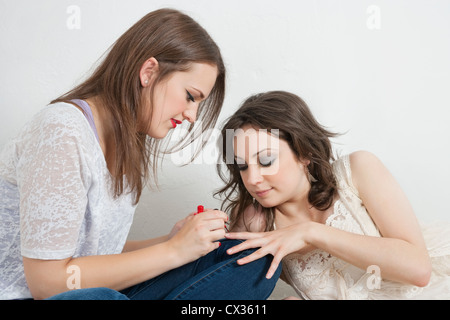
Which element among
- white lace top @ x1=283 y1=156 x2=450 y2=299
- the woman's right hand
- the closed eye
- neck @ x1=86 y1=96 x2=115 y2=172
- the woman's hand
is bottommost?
white lace top @ x1=283 y1=156 x2=450 y2=299

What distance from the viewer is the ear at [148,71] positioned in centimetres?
125

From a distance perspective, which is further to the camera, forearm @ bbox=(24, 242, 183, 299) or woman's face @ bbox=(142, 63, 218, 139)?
woman's face @ bbox=(142, 63, 218, 139)

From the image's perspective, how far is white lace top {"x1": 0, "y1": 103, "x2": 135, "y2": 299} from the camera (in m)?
1.03

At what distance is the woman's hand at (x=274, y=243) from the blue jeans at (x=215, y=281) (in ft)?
0.08

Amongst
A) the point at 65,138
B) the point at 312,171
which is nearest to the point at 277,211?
the point at 312,171

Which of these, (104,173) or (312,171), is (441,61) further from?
(104,173)

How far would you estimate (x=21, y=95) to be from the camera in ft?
6.40

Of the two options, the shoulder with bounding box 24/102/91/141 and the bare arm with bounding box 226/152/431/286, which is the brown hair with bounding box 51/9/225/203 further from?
the bare arm with bounding box 226/152/431/286

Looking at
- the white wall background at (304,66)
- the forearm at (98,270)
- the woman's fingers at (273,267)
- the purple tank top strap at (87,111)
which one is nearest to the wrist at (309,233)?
the woman's fingers at (273,267)

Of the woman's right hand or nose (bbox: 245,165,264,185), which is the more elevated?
nose (bbox: 245,165,264,185)

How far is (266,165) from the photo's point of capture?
4.60 ft

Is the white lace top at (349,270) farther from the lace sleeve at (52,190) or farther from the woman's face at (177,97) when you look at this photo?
the lace sleeve at (52,190)

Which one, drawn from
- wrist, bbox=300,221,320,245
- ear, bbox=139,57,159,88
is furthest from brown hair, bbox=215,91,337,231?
ear, bbox=139,57,159,88

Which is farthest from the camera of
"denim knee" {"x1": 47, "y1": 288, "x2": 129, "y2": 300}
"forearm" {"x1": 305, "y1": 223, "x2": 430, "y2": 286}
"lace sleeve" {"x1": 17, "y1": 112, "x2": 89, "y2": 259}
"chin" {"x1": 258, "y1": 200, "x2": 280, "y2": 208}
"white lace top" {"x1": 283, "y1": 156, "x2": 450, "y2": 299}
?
"chin" {"x1": 258, "y1": 200, "x2": 280, "y2": 208}
